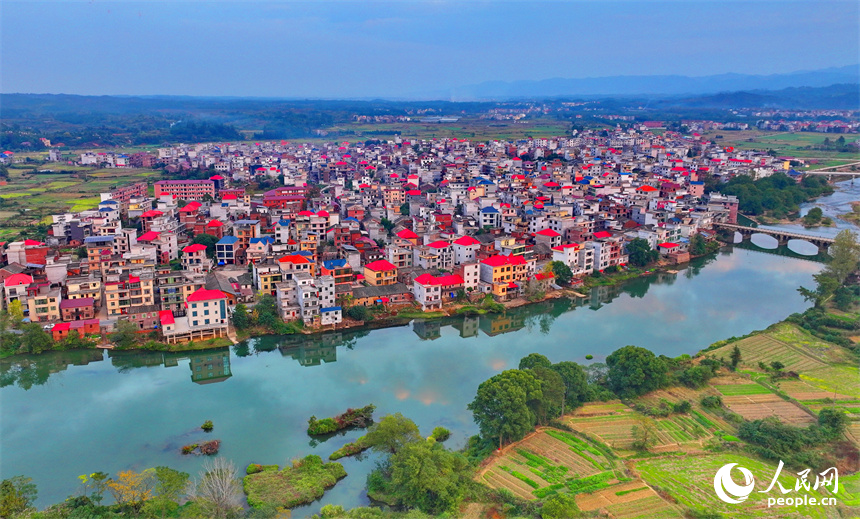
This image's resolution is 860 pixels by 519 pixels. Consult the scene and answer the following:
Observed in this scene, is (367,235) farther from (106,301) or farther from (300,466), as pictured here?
(300,466)

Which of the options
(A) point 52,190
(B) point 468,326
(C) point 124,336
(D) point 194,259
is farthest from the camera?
(A) point 52,190

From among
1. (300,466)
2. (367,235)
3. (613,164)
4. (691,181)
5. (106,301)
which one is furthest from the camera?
(613,164)

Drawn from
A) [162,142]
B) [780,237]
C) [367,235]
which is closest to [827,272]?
[780,237]

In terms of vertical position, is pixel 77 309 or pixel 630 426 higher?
pixel 77 309

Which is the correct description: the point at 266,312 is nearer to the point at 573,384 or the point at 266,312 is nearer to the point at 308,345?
the point at 308,345


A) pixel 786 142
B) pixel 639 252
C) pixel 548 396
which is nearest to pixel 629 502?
pixel 548 396

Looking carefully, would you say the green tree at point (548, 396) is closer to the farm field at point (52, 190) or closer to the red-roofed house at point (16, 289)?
the red-roofed house at point (16, 289)
